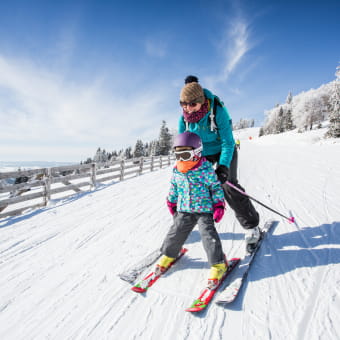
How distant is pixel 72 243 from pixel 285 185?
19.2ft

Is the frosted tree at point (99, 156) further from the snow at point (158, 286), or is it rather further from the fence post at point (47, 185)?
the snow at point (158, 286)

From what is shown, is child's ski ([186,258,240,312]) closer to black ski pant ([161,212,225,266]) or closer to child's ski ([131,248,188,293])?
black ski pant ([161,212,225,266])

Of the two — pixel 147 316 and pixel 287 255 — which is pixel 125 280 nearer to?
pixel 147 316

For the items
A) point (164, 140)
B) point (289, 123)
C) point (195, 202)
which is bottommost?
point (195, 202)

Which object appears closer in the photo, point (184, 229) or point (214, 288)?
point (214, 288)

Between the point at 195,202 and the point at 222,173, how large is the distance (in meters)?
0.43

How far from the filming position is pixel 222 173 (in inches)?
82.4

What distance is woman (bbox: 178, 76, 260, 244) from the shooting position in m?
2.14

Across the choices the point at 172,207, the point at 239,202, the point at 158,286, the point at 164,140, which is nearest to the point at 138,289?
the point at 158,286

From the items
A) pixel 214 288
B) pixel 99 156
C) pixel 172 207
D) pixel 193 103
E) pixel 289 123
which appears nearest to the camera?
pixel 214 288

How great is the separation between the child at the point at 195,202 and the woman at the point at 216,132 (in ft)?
0.64

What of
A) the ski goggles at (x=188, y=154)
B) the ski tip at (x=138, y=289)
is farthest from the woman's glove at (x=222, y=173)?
the ski tip at (x=138, y=289)

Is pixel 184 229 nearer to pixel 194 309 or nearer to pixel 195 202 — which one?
pixel 195 202

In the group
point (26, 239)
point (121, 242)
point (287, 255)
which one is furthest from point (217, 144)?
point (26, 239)
